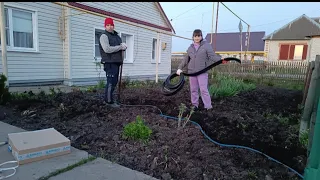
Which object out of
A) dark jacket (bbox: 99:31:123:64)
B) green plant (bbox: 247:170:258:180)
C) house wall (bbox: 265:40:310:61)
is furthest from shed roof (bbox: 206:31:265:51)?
green plant (bbox: 247:170:258:180)

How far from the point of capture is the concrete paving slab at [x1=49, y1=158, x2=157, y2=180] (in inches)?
71.0

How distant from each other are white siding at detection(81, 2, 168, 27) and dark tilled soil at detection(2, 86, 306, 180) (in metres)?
6.99

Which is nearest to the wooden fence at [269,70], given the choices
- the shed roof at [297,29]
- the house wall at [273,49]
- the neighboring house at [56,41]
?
the neighboring house at [56,41]

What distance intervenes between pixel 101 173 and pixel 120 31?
31.9 feet

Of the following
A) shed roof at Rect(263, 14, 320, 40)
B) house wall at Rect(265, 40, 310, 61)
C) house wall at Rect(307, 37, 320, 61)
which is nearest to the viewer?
house wall at Rect(307, 37, 320, 61)

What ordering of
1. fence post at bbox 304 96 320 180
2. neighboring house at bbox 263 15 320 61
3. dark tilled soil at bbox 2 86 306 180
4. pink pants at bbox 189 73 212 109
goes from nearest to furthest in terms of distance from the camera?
fence post at bbox 304 96 320 180 < dark tilled soil at bbox 2 86 306 180 < pink pants at bbox 189 73 212 109 < neighboring house at bbox 263 15 320 61

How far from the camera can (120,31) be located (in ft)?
35.3

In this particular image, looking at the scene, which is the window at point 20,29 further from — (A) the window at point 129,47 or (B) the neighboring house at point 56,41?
(A) the window at point 129,47

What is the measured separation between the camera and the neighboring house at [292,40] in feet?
88.0

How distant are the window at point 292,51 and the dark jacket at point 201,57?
2775 centimetres

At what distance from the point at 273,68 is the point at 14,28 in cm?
1218

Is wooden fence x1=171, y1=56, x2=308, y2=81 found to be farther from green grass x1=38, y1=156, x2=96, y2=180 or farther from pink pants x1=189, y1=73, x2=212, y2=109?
green grass x1=38, y1=156, x2=96, y2=180

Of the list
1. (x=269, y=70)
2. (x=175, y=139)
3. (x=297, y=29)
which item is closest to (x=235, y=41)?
(x=297, y=29)

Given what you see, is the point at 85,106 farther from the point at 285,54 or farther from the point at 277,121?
the point at 285,54
